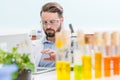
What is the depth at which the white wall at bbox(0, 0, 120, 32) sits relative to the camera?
2.98 meters

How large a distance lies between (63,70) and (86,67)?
0.11 metres

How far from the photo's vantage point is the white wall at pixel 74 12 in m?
2.98

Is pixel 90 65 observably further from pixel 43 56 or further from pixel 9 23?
pixel 9 23

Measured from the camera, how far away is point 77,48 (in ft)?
3.76

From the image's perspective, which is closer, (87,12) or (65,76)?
(65,76)

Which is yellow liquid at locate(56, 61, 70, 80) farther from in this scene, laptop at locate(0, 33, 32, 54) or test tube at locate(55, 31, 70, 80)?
laptop at locate(0, 33, 32, 54)

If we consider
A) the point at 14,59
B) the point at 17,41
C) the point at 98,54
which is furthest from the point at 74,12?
the point at 14,59

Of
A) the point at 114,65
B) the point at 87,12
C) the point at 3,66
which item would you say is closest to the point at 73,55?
the point at 114,65

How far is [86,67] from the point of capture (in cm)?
111

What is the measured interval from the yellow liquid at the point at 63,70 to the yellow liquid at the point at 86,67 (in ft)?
0.24

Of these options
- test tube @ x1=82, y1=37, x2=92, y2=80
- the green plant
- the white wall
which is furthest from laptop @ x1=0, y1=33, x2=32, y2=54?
the white wall

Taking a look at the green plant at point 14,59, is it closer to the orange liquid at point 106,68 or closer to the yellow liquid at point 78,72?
the yellow liquid at point 78,72

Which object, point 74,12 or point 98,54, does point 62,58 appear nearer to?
point 98,54

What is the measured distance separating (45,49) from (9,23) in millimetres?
882
